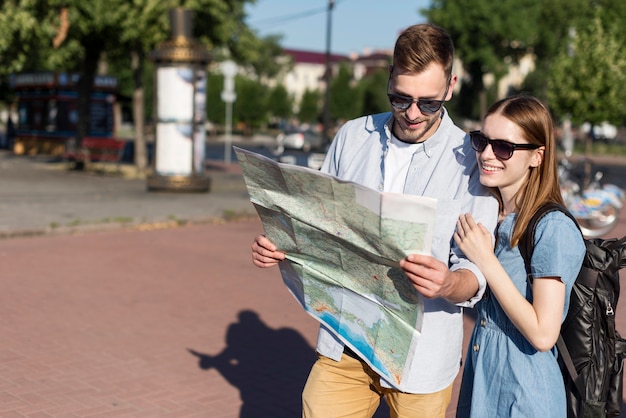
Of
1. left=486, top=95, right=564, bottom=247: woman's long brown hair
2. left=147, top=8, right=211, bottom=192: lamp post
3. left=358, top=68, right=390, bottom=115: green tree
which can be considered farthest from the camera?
left=358, top=68, right=390, bottom=115: green tree

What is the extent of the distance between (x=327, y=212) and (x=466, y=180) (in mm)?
450

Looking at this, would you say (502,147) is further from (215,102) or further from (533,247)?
(215,102)

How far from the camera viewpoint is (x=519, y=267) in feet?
7.93

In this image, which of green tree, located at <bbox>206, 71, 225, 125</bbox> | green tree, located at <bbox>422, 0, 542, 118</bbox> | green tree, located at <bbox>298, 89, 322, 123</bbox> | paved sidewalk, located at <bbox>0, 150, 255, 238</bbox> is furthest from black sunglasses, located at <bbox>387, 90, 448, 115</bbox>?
green tree, located at <bbox>298, 89, 322, 123</bbox>

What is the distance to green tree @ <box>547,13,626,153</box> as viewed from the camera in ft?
78.6

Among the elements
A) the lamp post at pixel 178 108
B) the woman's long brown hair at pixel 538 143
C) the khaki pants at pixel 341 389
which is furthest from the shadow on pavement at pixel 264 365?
the lamp post at pixel 178 108

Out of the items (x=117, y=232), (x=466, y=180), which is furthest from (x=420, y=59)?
(x=117, y=232)

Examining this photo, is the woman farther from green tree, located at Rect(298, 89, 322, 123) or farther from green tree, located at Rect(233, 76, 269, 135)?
green tree, located at Rect(298, 89, 322, 123)

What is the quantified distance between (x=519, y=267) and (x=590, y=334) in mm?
290

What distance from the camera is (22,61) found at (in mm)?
19453

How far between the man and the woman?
0.22 feet

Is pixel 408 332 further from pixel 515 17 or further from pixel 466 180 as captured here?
pixel 515 17

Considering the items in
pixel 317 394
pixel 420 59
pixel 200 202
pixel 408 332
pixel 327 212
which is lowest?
pixel 200 202

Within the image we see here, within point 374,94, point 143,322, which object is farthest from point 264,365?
point 374,94
